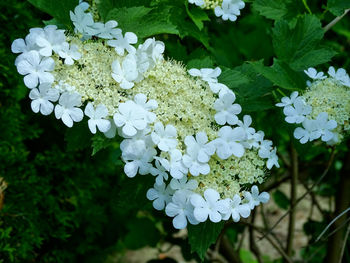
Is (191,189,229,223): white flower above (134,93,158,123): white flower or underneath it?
underneath

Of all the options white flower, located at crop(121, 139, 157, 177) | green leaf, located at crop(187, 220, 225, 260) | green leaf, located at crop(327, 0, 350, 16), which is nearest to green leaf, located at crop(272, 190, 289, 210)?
green leaf, located at crop(327, 0, 350, 16)

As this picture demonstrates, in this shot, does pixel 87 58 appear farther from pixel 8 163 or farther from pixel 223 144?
pixel 8 163

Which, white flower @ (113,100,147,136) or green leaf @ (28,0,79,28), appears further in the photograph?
green leaf @ (28,0,79,28)

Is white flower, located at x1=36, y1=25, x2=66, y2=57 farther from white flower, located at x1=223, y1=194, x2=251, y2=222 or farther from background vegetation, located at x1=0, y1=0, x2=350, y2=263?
white flower, located at x1=223, y1=194, x2=251, y2=222

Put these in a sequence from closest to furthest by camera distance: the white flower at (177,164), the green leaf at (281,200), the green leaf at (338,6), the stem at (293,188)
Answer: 1. the white flower at (177,164)
2. the green leaf at (338,6)
3. the stem at (293,188)
4. the green leaf at (281,200)

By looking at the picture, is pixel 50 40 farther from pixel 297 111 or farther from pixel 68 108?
pixel 297 111

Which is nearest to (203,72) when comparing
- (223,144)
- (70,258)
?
(223,144)

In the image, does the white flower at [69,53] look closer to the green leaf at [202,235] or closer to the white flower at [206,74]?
the white flower at [206,74]

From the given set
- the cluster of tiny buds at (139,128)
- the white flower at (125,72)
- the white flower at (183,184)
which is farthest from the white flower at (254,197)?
the white flower at (125,72)
